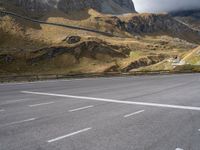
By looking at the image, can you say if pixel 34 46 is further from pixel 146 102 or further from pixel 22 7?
pixel 146 102

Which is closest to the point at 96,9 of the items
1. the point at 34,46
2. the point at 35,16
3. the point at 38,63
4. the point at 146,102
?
the point at 35,16

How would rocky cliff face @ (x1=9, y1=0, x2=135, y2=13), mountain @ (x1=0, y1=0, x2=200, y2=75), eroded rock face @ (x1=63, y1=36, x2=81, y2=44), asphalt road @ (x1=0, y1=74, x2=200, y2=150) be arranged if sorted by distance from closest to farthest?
asphalt road @ (x1=0, y1=74, x2=200, y2=150) → mountain @ (x1=0, y1=0, x2=200, y2=75) → eroded rock face @ (x1=63, y1=36, x2=81, y2=44) → rocky cliff face @ (x1=9, y1=0, x2=135, y2=13)

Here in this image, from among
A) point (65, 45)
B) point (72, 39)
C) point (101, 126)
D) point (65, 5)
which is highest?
point (65, 5)

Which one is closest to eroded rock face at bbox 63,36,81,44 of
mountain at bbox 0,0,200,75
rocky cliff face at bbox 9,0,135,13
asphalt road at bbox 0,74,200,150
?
mountain at bbox 0,0,200,75

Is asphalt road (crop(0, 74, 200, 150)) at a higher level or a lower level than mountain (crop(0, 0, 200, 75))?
lower

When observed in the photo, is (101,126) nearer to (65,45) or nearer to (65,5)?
(65,45)

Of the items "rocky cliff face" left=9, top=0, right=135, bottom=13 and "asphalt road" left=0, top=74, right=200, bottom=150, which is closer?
"asphalt road" left=0, top=74, right=200, bottom=150

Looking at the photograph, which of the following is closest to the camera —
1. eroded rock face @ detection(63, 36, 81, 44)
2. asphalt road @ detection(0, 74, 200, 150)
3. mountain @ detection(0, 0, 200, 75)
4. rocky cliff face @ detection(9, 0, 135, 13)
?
asphalt road @ detection(0, 74, 200, 150)

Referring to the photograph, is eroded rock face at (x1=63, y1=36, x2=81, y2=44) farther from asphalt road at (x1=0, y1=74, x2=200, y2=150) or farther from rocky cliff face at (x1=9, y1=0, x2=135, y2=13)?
asphalt road at (x1=0, y1=74, x2=200, y2=150)

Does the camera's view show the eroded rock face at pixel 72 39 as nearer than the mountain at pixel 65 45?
No

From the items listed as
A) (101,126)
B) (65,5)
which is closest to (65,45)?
(65,5)

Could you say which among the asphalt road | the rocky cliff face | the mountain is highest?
the rocky cliff face

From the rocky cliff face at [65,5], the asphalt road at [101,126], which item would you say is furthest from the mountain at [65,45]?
the asphalt road at [101,126]

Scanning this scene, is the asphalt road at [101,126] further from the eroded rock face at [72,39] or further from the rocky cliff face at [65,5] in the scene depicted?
the rocky cliff face at [65,5]
